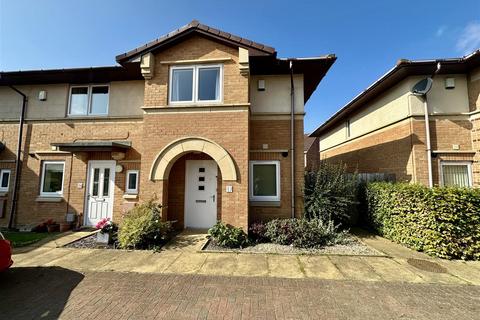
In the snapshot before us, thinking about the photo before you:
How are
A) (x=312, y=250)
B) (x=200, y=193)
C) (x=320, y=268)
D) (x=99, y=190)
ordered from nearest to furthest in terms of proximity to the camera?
(x=320, y=268)
(x=312, y=250)
(x=200, y=193)
(x=99, y=190)

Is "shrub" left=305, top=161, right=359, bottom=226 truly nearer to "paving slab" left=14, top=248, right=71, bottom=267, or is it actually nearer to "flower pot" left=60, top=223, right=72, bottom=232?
"paving slab" left=14, top=248, right=71, bottom=267

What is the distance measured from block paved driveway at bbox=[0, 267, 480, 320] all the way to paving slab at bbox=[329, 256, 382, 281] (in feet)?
0.84

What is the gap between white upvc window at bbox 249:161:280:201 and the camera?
26.6 feet

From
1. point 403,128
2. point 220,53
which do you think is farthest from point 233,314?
point 403,128

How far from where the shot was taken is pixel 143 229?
6.47 meters

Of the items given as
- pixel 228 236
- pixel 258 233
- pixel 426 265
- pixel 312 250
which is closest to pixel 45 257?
pixel 228 236

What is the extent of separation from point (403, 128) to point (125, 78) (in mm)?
11360

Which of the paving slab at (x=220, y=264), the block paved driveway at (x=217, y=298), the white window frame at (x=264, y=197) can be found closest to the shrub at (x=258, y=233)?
the white window frame at (x=264, y=197)

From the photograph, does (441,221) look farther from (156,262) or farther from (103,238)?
(103,238)

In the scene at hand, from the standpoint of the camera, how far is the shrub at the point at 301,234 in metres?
6.59

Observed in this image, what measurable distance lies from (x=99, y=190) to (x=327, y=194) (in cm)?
874

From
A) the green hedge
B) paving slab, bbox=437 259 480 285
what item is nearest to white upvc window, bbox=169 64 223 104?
the green hedge

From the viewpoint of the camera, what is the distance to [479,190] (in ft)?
18.8

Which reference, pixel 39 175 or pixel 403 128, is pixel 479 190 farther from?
pixel 39 175
